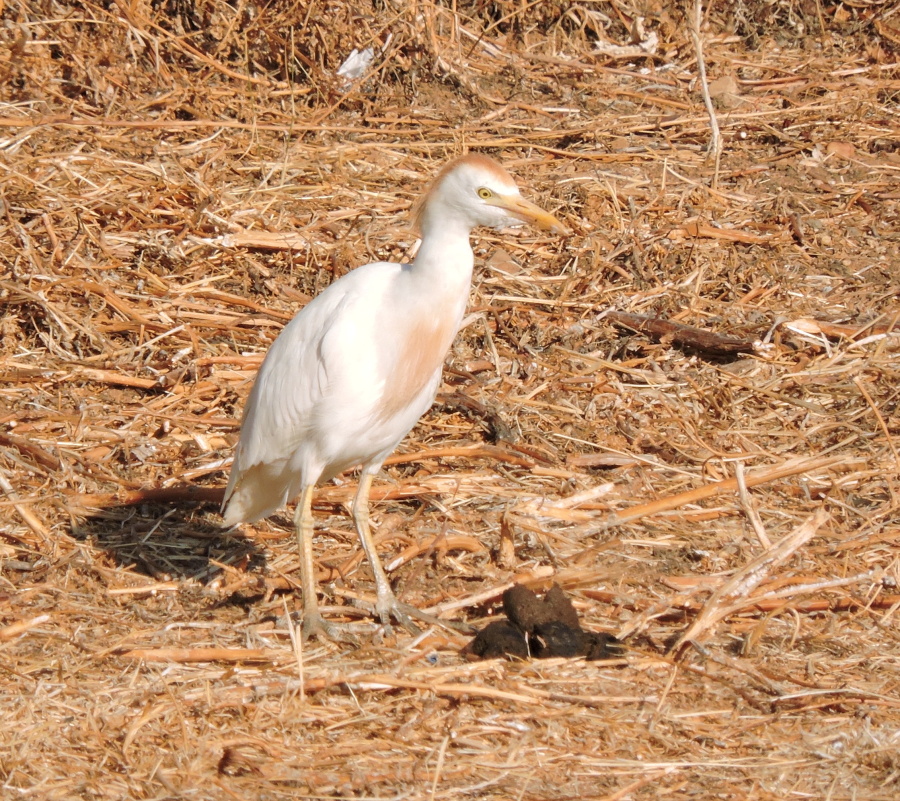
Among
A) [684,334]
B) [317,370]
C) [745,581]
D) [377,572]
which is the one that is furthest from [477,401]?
[745,581]

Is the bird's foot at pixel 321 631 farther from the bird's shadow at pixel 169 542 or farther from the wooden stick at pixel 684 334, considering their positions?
the wooden stick at pixel 684 334

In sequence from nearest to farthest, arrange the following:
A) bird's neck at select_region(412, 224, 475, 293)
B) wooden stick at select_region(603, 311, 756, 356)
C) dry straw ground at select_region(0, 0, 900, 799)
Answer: dry straw ground at select_region(0, 0, 900, 799) → bird's neck at select_region(412, 224, 475, 293) → wooden stick at select_region(603, 311, 756, 356)

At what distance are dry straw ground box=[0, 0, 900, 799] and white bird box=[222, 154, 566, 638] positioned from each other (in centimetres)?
46

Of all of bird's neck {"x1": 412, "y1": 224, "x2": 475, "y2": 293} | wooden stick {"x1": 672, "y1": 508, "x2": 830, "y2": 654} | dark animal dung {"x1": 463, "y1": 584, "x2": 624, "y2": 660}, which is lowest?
dark animal dung {"x1": 463, "y1": 584, "x2": 624, "y2": 660}

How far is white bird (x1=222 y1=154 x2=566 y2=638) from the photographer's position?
12.1ft

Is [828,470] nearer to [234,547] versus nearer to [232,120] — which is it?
[234,547]

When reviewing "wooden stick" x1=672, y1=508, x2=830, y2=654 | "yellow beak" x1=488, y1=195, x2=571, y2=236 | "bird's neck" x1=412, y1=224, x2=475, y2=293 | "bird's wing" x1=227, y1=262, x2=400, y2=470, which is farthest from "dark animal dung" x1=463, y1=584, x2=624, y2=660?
"yellow beak" x1=488, y1=195, x2=571, y2=236

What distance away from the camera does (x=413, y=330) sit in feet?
12.7

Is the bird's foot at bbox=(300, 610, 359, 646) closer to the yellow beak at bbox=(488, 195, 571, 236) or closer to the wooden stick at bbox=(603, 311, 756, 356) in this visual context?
the yellow beak at bbox=(488, 195, 571, 236)

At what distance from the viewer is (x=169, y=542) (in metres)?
4.60

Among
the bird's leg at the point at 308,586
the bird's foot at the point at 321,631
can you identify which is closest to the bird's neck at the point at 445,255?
the bird's leg at the point at 308,586

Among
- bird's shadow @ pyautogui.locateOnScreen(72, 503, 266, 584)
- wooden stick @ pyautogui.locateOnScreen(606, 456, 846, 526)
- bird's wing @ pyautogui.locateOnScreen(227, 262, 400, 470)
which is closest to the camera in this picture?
bird's wing @ pyautogui.locateOnScreen(227, 262, 400, 470)

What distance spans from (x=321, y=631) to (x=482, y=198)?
58.9 inches

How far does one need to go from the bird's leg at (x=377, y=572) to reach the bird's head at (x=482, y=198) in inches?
43.7
